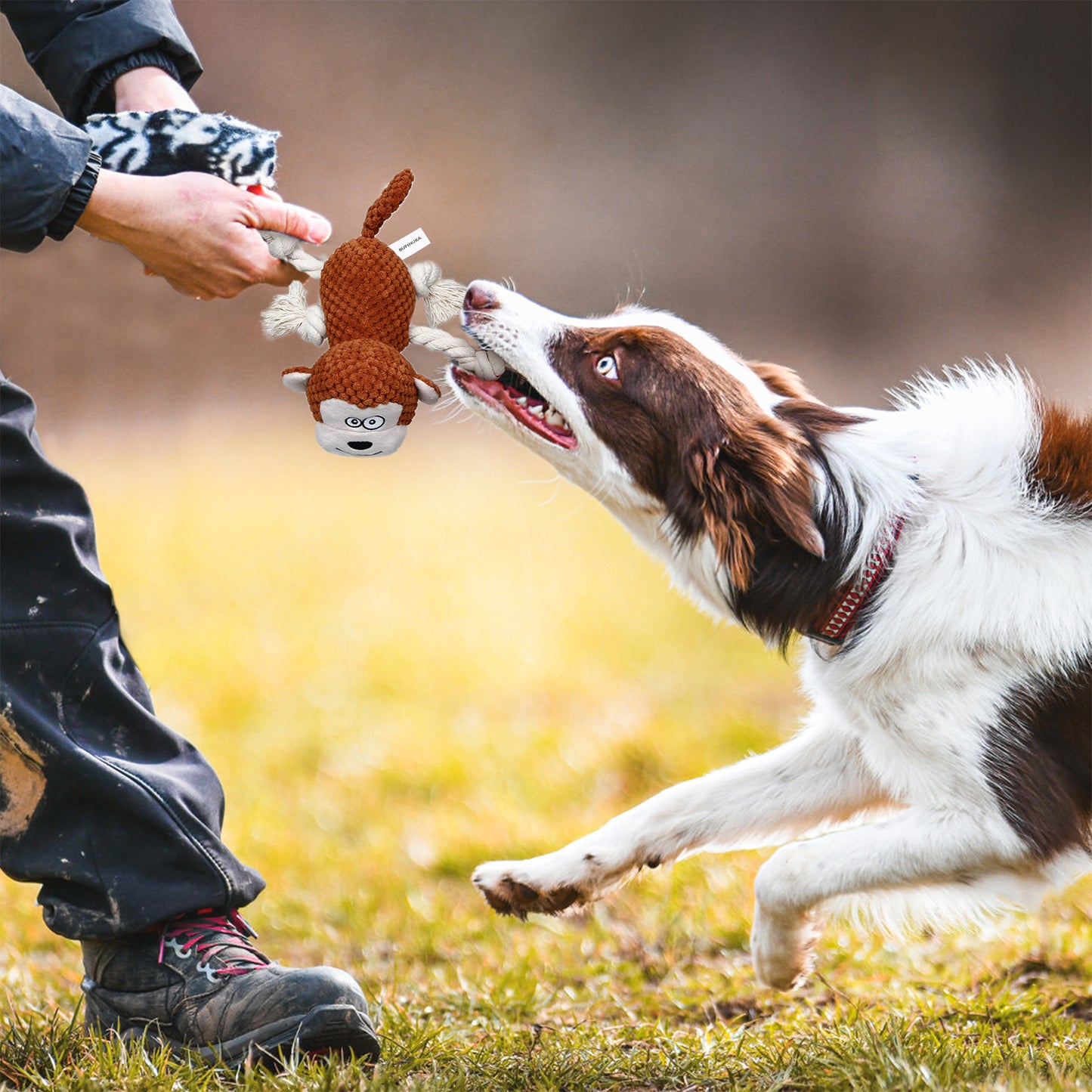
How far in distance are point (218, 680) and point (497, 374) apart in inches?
112

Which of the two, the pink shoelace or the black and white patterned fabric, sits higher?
the black and white patterned fabric

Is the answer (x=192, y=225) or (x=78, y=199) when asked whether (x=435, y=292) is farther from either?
(x=78, y=199)

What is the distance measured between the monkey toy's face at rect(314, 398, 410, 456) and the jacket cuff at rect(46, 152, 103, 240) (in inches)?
18.2

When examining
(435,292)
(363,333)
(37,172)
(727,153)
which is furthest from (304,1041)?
(727,153)

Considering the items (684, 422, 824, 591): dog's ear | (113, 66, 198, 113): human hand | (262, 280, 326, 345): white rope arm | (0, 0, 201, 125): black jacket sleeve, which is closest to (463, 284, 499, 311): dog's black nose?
(262, 280, 326, 345): white rope arm

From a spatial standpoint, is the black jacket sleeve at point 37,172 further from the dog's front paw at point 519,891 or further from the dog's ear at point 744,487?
the dog's front paw at point 519,891

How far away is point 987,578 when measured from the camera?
2.27 meters

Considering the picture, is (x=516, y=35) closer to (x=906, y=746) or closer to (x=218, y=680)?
(x=218, y=680)

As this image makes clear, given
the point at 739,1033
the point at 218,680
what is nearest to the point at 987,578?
the point at 739,1033

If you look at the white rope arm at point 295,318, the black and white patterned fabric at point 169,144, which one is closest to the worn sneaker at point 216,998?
the white rope arm at point 295,318

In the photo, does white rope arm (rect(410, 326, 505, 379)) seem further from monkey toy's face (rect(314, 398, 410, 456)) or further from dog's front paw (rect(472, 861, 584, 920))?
dog's front paw (rect(472, 861, 584, 920))

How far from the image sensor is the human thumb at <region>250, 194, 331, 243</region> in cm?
208

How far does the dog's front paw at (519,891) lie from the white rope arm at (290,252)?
44.6 inches

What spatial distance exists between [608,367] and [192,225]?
80cm
